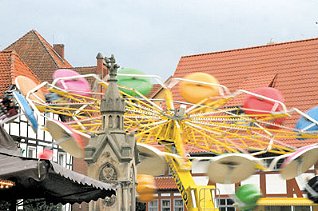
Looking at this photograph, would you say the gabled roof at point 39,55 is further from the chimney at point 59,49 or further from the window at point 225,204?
the window at point 225,204

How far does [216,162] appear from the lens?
18297 millimetres

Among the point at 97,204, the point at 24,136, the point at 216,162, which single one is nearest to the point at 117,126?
the point at 97,204

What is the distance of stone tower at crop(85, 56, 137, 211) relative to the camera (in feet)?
52.1

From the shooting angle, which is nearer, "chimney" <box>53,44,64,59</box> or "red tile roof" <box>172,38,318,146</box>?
"red tile roof" <box>172,38,318,146</box>

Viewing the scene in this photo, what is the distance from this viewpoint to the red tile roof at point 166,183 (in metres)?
29.6

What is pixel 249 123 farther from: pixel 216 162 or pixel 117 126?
pixel 117 126

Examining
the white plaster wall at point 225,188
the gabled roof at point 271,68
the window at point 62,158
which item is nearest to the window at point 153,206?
the white plaster wall at point 225,188

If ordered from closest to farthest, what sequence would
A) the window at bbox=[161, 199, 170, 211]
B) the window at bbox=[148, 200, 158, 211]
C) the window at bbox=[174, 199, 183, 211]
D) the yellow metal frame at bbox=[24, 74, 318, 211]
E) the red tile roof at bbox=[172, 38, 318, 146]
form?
the yellow metal frame at bbox=[24, 74, 318, 211], the window at bbox=[174, 199, 183, 211], the window at bbox=[161, 199, 170, 211], the red tile roof at bbox=[172, 38, 318, 146], the window at bbox=[148, 200, 158, 211]

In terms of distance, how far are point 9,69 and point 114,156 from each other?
15062 millimetres

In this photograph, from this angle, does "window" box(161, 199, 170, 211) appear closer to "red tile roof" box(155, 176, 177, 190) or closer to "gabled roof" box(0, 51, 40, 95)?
"red tile roof" box(155, 176, 177, 190)

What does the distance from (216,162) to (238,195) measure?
1462 millimetres

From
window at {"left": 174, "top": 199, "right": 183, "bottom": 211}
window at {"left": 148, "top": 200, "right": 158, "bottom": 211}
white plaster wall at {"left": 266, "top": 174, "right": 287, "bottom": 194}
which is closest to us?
white plaster wall at {"left": 266, "top": 174, "right": 287, "bottom": 194}

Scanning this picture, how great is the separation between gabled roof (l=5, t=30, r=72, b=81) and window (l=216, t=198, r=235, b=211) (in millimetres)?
15461

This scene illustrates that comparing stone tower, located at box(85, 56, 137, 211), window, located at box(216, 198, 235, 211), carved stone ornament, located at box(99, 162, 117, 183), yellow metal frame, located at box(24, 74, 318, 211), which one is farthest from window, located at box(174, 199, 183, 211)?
carved stone ornament, located at box(99, 162, 117, 183)
